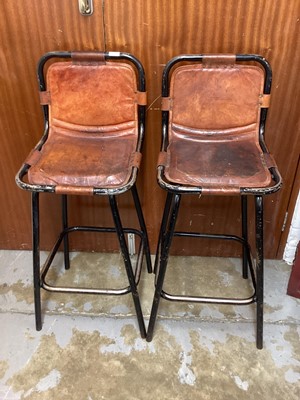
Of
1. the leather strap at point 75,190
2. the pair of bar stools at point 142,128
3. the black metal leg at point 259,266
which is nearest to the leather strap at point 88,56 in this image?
the pair of bar stools at point 142,128

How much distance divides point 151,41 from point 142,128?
325 millimetres

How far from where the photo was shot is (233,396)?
1.39 metres

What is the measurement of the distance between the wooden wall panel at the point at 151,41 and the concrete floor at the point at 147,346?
56 centimetres

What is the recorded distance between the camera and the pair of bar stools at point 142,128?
4.17 feet

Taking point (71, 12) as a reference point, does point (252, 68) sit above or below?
below

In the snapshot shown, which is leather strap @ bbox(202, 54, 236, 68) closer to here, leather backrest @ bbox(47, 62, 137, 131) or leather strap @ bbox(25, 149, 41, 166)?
leather backrest @ bbox(47, 62, 137, 131)

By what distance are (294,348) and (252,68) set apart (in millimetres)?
1127

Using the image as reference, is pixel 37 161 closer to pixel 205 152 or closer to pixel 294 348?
pixel 205 152

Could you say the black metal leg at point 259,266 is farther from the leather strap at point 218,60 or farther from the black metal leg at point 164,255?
the leather strap at point 218,60

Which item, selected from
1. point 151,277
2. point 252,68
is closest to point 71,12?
point 252,68

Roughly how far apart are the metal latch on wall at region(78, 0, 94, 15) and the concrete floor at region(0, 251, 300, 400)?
118 centimetres

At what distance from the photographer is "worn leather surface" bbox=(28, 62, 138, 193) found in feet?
4.22

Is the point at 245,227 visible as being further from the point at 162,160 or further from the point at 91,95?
the point at 91,95

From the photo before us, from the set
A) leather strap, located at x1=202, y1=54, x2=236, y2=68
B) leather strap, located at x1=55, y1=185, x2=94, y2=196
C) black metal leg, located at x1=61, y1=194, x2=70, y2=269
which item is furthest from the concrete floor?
leather strap, located at x1=202, y1=54, x2=236, y2=68
